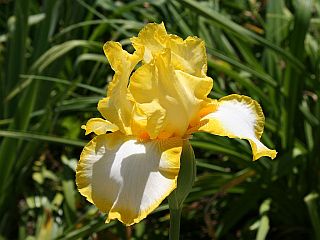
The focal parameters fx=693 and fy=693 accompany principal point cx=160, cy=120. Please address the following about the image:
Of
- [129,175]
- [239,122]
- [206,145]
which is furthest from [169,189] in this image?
[206,145]

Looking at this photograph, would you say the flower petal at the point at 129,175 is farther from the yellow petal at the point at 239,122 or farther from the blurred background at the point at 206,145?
the blurred background at the point at 206,145

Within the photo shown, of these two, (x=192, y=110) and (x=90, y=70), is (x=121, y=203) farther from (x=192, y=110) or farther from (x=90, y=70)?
(x=90, y=70)

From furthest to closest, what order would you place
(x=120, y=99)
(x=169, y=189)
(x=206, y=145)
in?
(x=206, y=145), (x=120, y=99), (x=169, y=189)

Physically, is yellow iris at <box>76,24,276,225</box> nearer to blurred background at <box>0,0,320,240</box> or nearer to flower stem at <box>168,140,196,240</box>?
flower stem at <box>168,140,196,240</box>

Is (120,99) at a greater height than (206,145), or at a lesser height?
greater

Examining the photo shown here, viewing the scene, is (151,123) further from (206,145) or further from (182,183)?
(206,145)

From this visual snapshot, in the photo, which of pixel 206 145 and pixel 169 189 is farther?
pixel 206 145
